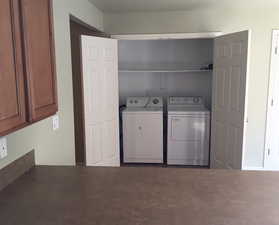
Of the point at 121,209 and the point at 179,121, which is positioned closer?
the point at 121,209

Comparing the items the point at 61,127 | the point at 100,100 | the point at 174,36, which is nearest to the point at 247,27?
the point at 174,36

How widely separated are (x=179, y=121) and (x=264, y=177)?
2.53 metres

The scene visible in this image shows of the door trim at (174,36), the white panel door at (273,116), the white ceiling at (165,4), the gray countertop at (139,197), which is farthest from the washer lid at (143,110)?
the gray countertop at (139,197)

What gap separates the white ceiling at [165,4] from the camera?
3.27 metres

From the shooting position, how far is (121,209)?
130 cm

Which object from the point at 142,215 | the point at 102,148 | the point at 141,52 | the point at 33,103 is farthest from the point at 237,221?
the point at 141,52

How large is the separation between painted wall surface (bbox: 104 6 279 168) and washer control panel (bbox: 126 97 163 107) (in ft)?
3.84

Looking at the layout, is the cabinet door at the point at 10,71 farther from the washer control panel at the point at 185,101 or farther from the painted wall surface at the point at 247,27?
the washer control panel at the point at 185,101

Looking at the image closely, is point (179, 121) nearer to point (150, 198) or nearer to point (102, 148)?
point (102, 148)

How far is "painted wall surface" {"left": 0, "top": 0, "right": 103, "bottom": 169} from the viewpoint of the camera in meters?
1.74

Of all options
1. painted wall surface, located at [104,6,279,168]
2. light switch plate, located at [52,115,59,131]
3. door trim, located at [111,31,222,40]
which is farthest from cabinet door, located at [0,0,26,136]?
painted wall surface, located at [104,6,279,168]

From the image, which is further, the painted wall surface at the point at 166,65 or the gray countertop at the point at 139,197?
the painted wall surface at the point at 166,65

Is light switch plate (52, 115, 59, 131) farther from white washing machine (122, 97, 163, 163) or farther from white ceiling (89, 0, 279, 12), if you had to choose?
white washing machine (122, 97, 163, 163)

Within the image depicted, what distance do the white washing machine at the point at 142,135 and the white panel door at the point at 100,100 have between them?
1.99 feet
